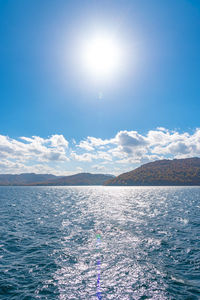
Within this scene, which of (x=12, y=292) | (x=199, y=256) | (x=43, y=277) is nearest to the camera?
(x=12, y=292)

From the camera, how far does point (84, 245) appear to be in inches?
1003

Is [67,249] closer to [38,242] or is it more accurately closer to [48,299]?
[38,242]

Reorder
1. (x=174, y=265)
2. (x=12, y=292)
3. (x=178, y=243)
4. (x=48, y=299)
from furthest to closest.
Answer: (x=178, y=243), (x=174, y=265), (x=12, y=292), (x=48, y=299)

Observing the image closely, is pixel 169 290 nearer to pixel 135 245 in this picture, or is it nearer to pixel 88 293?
pixel 88 293

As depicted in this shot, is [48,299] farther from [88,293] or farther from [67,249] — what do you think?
[67,249]

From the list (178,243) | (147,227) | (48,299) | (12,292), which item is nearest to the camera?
(48,299)

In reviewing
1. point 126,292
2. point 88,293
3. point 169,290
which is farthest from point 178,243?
point 88,293

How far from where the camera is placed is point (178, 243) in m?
26.3

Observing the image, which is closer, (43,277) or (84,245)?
(43,277)

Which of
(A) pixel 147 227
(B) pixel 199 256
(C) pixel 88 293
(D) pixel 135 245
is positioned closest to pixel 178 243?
(B) pixel 199 256

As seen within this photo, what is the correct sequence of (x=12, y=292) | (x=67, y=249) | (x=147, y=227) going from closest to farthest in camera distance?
(x=12, y=292), (x=67, y=249), (x=147, y=227)

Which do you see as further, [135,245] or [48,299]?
[135,245]

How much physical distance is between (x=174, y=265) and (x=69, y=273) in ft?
36.5

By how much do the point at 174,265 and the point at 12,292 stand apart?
15.8 m
